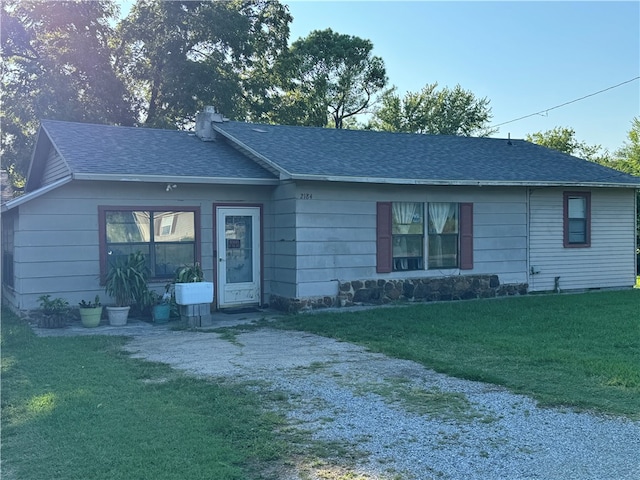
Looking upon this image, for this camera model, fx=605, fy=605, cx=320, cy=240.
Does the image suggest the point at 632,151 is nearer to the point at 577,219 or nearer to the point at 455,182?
the point at 577,219

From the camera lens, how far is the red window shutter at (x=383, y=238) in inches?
460

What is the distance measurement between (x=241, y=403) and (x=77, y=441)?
1.42 m

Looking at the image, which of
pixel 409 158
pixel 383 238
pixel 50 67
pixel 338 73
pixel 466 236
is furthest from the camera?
pixel 338 73

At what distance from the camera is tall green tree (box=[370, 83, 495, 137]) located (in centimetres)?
3603

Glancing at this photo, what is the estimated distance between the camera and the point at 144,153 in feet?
36.3

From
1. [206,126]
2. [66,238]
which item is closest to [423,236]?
→ [206,126]

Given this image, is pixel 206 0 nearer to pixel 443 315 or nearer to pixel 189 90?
pixel 189 90

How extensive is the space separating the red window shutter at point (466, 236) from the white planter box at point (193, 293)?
5569 millimetres

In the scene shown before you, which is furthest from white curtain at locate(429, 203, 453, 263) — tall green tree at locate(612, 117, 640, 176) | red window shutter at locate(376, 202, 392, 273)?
tall green tree at locate(612, 117, 640, 176)

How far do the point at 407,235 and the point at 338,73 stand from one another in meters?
24.2

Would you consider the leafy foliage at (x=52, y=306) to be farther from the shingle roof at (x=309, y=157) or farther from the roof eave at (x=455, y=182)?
the roof eave at (x=455, y=182)

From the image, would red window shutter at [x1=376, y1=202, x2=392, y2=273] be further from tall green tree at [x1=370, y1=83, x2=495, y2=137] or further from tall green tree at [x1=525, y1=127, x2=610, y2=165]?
tall green tree at [x1=525, y1=127, x2=610, y2=165]

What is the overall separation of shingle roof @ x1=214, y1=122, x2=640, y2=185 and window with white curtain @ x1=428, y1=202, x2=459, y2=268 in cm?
75

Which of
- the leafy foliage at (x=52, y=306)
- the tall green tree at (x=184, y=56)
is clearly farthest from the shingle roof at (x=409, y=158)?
the tall green tree at (x=184, y=56)
